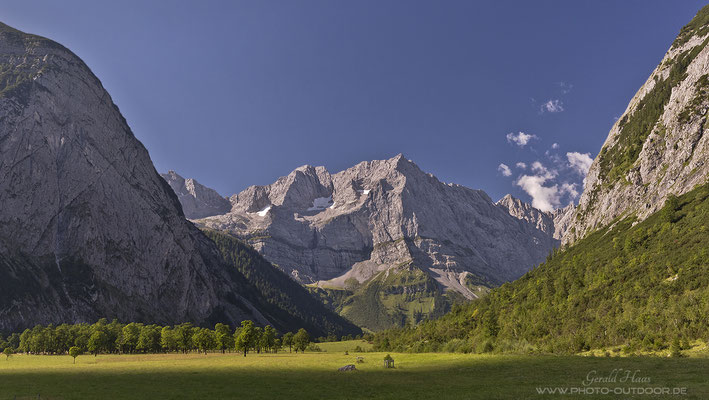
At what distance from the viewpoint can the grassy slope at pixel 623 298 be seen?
8906 cm

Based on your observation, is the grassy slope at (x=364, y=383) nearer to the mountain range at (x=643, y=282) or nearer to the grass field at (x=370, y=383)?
the grass field at (x=370, y=383)

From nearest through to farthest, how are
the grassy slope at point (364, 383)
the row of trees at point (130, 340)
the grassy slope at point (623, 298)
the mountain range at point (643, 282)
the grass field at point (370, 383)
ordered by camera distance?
the grass field at point (370, 383), the grassy slope at point (364, 383), the grassy slope at point (623, 298), the mountain range at point (643, 282), the row of trees at point (130, 340)

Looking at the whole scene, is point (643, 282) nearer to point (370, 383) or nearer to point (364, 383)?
point (370, 383)

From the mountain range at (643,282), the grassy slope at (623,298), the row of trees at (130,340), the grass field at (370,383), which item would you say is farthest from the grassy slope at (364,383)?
the row of trees at (130,340)

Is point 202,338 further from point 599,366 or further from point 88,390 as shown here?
point 599,366

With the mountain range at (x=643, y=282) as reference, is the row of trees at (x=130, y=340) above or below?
below

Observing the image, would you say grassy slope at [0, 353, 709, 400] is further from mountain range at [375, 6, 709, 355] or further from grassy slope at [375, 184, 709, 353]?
grassy slope at [375, 184, 709, 353]

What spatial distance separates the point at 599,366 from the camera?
5659 cm

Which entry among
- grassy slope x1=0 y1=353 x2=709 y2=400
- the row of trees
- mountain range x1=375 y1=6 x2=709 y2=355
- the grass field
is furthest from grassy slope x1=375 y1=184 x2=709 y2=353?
the row of trees

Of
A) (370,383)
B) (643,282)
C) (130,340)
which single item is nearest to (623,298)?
(643,282)

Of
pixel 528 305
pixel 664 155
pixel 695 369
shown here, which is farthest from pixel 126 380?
pixel 664 155

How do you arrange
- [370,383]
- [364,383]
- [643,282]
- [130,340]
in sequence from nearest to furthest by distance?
1. [370,383]
2. [364,383]
3. [643,282]
4. [130,340]

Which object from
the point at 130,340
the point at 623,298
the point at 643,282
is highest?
the point at 643,282

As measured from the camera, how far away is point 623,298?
11362 cm
